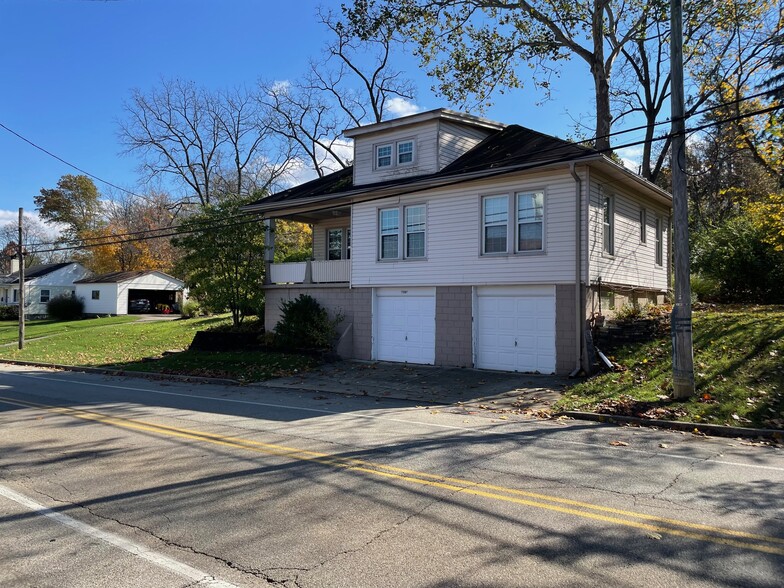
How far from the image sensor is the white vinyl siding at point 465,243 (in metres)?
15.4

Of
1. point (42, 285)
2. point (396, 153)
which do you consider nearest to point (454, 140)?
point (396, 153)

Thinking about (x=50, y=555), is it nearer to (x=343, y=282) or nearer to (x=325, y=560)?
(x=325, y=560)

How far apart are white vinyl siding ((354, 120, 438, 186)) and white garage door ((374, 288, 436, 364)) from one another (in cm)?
394

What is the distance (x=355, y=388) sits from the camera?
14.7 metres

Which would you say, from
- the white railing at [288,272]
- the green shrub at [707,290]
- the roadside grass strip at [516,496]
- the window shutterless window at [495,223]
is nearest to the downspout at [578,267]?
the window shutterless window at [495,223]

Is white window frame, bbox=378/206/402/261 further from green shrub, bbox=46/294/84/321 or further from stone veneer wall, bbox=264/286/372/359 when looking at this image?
green shrub, bbox=46/294/84/321

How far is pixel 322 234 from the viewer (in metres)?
24.6

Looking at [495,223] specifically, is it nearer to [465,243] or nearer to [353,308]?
[465,243]

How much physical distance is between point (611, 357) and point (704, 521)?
9840 millimetres

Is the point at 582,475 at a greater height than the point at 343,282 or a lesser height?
lesser

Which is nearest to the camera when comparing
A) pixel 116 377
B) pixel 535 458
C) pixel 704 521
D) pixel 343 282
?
pixel 704 521

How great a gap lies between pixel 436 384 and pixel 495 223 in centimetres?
515

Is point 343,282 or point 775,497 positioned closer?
point 775,497

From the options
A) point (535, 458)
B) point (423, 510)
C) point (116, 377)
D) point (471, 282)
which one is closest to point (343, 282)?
point (471, 282)
